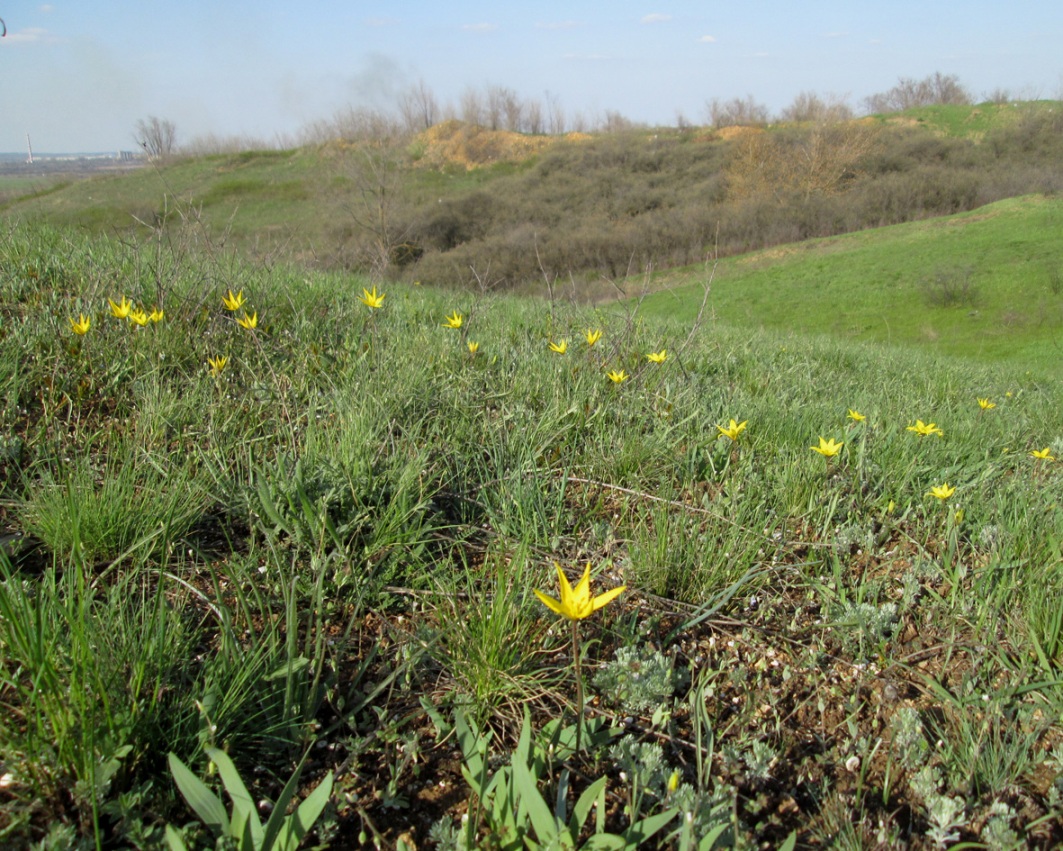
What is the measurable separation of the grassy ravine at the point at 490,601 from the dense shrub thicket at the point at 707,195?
1133 inches

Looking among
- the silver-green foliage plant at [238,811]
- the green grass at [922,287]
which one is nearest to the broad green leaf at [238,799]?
the silver-green foliage plant at [238,811]

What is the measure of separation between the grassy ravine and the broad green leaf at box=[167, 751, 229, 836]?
0.15ft

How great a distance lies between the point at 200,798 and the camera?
3.29 ft

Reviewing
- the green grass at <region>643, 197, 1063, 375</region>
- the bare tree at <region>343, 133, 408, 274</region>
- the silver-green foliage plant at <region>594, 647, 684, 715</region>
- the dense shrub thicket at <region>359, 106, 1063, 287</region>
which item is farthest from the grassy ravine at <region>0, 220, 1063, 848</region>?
the bare tree at <region>343, 133, 408, 274</region>

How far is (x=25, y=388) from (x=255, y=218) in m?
49.9

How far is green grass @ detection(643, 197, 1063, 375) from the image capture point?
61.6ft

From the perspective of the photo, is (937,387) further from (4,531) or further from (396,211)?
(396,211)

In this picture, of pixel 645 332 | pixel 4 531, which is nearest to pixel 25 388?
pixel 4 531

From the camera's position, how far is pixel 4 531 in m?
1.69

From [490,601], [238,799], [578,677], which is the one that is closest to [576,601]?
[578,677]

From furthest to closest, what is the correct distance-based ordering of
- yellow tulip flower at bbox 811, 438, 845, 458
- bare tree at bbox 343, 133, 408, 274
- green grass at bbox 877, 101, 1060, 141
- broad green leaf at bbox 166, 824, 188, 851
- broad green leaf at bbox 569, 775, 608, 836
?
1. green grass at bbox 877, 101, 1060, 141
2. bare tree at bbox 343, 133, 408, 274
3. yellow tulip flower at bbox 811, 438, 845, 458
4. broad green leaf at bbox 569, 775, 608, 836
5. broad green leaf at bbox 166, 824, 188, 851

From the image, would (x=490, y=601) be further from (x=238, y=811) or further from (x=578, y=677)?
(x=238, y=811)

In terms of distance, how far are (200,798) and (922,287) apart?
2545 cm

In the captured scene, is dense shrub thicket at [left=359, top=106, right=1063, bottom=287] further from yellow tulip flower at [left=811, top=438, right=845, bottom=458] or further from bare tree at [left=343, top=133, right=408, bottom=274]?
yellow tulip flower at [left=811, top=438, right=845, bottom=458]
